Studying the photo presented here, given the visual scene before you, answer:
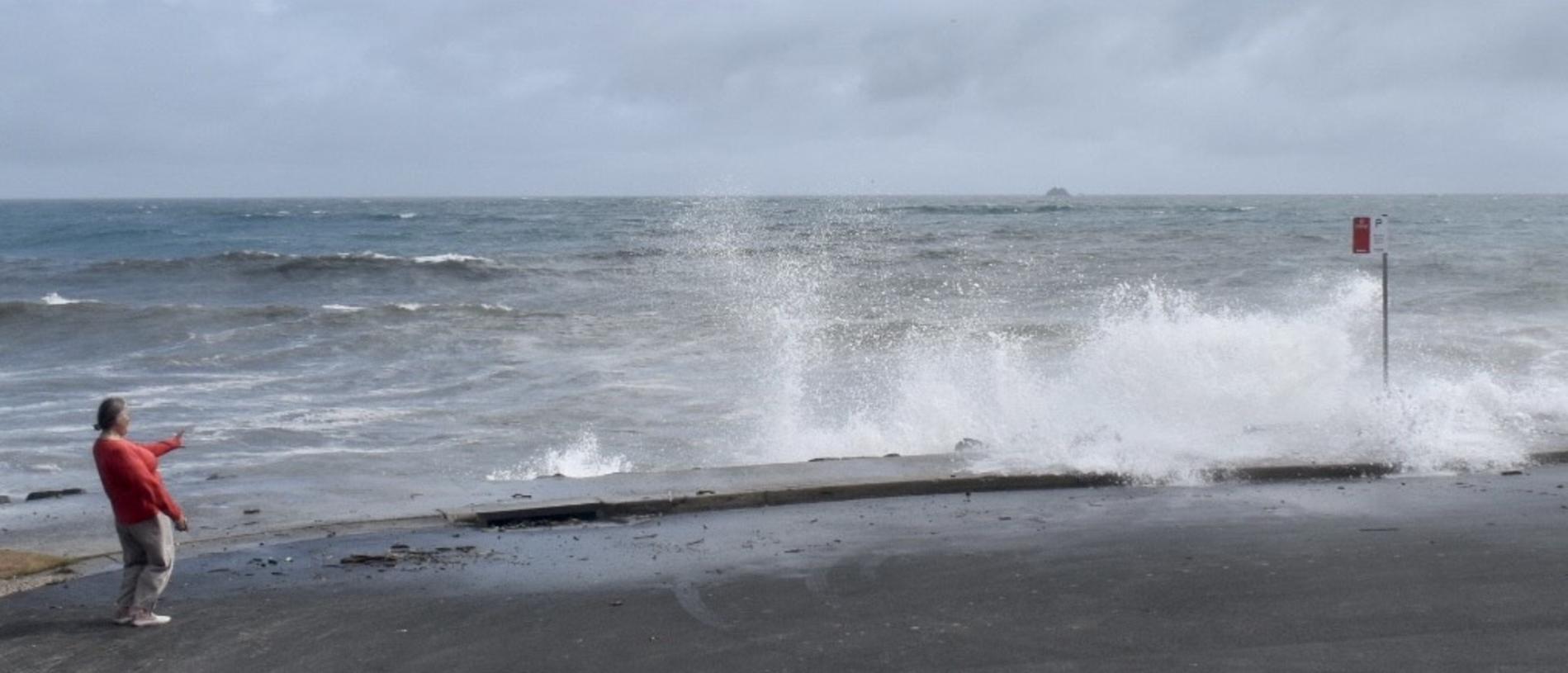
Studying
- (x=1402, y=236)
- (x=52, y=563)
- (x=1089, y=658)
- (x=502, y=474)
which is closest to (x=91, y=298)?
(x=502, y=474)

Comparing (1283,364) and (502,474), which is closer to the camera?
(502,474)

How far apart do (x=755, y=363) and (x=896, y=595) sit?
13654mm

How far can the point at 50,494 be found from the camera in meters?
11.7

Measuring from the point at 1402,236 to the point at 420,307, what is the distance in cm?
3742

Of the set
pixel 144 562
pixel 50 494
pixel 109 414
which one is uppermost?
pixel 109 414

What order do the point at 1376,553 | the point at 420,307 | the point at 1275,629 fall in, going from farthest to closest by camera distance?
1. the point at 420,307
2. the point at 1376,553
3. the point at 1275,629

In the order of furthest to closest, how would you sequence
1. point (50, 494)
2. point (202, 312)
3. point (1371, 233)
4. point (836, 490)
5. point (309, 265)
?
point (309, 265), point (202, 312), point (1371, 233), point (50, 494), point (836, 490)

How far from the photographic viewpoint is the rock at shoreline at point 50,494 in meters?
11.6

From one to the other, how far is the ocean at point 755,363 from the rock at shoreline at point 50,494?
342 mm

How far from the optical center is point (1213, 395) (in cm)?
1432

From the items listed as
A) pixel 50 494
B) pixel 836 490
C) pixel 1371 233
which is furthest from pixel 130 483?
pixel 1371 233

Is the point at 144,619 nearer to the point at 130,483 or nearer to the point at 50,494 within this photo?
the point at 130,483

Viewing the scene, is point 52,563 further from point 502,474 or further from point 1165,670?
point 1165,670

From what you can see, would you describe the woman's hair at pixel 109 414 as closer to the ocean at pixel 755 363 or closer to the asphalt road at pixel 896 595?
the asphalt road at pixel 896 595
